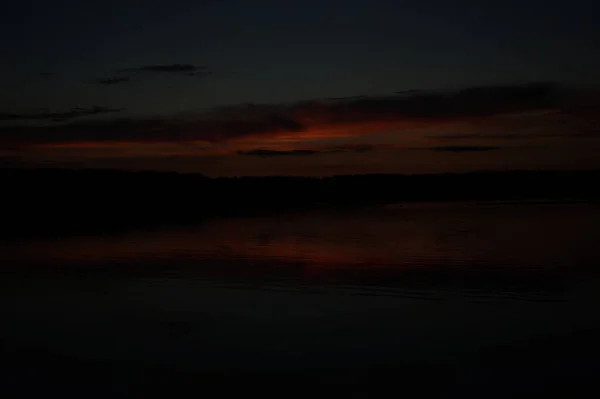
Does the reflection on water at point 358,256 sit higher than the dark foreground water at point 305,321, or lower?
higher

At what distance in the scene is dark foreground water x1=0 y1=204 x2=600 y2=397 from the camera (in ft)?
24.8

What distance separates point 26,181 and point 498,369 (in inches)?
1714

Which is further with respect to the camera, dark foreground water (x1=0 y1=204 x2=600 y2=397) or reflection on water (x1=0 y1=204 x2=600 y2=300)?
reflection on water (x1=0 y1=204 x2=600 y2=300)

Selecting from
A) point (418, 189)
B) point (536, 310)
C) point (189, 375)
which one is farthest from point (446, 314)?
point (418, 189)

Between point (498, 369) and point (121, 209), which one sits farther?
point (121, 209)

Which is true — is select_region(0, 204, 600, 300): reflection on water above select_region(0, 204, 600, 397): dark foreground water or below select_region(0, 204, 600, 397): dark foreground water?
above

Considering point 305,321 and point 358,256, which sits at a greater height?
point 358,256

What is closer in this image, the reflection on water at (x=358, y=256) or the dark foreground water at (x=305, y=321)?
the dark foreground water at (x=305, y=321)

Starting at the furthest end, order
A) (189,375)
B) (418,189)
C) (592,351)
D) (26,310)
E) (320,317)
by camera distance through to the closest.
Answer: (418,189)
(26,310)
(320,317)
(592,351)
(189,375)

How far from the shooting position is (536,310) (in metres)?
10.7

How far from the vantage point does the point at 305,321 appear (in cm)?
1011

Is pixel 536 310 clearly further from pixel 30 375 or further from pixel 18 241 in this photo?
pixel 18 241

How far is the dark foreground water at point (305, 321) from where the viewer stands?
756cm

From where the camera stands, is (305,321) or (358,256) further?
(358,256)
